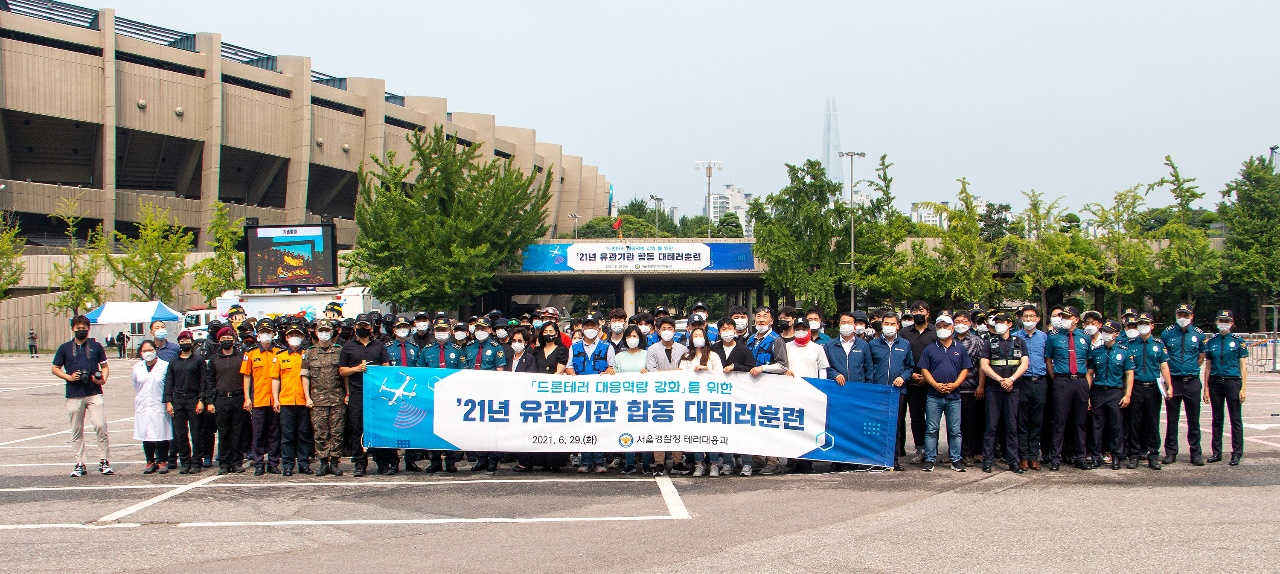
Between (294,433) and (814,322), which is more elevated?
(814,322)

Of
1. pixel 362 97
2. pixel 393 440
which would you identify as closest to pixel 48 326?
pixel 362 97

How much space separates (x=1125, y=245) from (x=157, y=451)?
43186mm

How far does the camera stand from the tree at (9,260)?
45.3 metres

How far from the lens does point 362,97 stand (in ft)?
226

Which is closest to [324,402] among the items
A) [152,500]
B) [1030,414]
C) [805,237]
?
[152,500]

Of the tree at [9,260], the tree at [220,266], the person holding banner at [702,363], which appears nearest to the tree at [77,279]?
the tree at [9,260]

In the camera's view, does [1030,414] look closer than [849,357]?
Yes

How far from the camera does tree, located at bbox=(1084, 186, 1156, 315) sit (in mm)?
44031

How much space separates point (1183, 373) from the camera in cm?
1149

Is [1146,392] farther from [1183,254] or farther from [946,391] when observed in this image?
[1183,254]

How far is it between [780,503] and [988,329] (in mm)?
4640

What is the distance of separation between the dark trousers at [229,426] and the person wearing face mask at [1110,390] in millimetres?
9529

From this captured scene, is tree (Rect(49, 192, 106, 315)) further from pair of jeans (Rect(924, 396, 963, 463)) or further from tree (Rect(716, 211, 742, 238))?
tree (Rect(716, 211, 742, 238))

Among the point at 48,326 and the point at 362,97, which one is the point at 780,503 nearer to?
the point at 48,326
